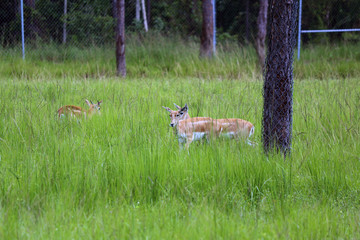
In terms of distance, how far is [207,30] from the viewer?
13.8 meters

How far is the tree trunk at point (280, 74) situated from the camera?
149 inches

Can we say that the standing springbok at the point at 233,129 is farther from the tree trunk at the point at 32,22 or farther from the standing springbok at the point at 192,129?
the tree trunk at the point at 32,22

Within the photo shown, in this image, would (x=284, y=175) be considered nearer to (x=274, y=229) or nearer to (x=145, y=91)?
(x=274, y=229)

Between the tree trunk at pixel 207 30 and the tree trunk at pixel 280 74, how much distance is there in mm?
9891

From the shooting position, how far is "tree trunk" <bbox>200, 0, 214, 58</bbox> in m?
13.7

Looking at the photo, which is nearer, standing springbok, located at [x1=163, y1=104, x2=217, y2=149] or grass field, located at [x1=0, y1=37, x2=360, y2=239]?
grass field, located at [x1=0, y1=37, x2=360, y2=239]

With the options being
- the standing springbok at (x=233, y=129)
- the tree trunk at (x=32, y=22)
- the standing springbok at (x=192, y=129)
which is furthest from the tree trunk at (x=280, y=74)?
the tree trunk at (x=32, y=22)

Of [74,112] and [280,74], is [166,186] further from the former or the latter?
[74,112]

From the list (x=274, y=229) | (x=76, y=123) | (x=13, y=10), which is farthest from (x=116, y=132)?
(x=13, y=10)

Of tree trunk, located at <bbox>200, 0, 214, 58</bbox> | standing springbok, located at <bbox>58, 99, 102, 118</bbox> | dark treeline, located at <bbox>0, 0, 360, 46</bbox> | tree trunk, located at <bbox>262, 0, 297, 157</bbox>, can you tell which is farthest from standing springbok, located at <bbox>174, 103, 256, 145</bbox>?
dark treeline, located at <bbox>0, 0, 360, 46</bbox>

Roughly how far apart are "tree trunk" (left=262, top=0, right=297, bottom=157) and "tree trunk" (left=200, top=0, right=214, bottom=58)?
9.89 meters

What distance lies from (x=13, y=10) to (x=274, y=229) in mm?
19551

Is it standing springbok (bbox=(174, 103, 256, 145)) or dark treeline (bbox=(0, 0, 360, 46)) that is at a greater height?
dark treeline (bbox=(0, 0, 360, 46))

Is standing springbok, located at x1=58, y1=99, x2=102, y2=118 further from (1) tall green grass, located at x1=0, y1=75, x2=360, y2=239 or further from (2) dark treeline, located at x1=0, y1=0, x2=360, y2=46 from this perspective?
(2) dark treeline, located at x1=0, y1=0, x2=360, y2=46
